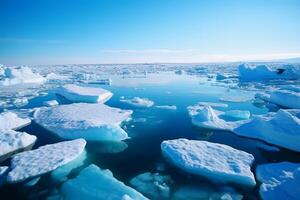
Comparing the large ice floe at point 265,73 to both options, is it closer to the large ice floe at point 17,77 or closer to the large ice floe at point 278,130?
the large ice floe at point 278,130

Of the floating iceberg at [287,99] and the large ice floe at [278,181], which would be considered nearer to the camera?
the large ice floe at [278,181]

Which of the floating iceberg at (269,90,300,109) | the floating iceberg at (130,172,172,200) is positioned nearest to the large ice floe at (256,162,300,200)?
the floating iceberg at (130,172,172,200)

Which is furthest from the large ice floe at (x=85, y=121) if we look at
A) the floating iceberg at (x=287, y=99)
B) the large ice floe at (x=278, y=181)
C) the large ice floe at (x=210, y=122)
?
the floating iceberg at (x=287, y=99)

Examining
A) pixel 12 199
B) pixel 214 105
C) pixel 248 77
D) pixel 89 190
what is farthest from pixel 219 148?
pixel 248 77

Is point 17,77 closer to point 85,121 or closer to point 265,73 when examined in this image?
point 85,121

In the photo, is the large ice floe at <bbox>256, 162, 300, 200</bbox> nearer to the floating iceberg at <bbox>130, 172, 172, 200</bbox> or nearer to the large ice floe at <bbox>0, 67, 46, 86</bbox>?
the floating iceberg at <bbox>130, 172, 172, 200</bbox>

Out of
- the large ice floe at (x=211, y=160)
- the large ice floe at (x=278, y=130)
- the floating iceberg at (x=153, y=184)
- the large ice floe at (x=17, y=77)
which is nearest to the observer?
the floating iceberg at (x=153, y=184)

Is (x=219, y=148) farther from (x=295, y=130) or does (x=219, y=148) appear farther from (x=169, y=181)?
(x=295, y=130)
